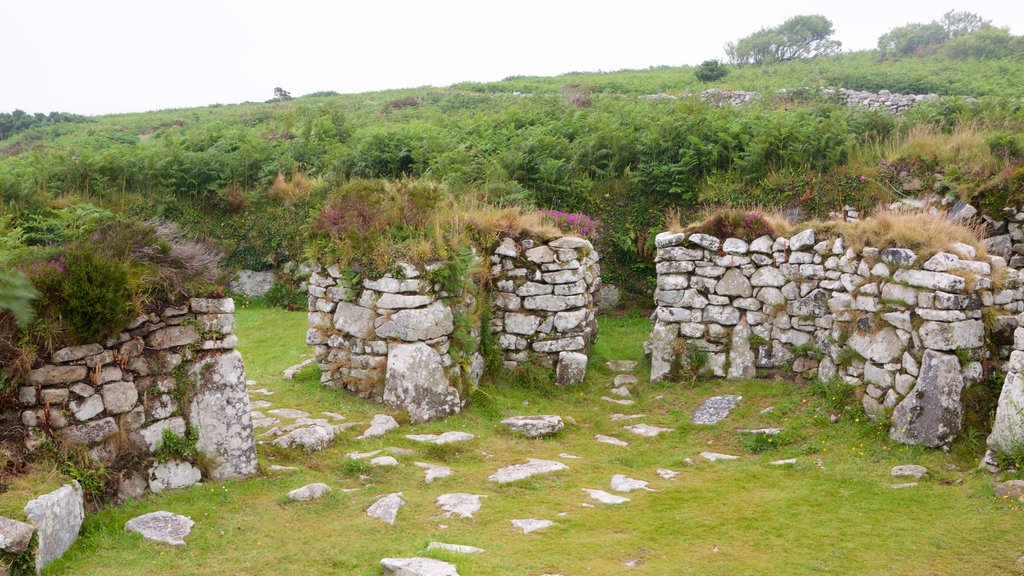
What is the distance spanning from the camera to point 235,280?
1811cm

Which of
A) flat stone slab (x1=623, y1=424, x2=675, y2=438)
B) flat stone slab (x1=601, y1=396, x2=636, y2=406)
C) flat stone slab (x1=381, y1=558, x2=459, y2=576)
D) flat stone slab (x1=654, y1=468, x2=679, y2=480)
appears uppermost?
flat stone slab (x1=381, y1=558, x2=459, y2=576)

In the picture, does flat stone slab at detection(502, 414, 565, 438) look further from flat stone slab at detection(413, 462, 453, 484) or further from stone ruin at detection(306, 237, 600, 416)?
flat stone slab at detection(413, 462, 453, 484)

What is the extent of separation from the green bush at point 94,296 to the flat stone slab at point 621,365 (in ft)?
26.1

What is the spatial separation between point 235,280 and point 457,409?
1017 cm

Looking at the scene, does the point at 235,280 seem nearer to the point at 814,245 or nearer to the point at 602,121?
the point at 602,121

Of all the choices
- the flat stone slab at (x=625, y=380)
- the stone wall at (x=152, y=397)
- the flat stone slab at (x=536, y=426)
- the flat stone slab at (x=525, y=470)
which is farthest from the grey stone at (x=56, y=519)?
the flat stone slab at (x=625, y=380)

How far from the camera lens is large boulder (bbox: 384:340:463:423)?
387 inches

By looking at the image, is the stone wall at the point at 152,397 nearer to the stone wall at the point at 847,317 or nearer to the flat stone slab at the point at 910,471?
the flat stone slab at the point at 910,471

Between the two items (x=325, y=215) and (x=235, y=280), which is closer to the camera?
(x=325, y=215)

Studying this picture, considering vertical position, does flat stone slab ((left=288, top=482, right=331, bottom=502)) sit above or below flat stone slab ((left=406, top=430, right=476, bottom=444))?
above

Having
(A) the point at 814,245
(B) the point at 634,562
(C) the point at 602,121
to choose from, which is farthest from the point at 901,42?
(B) the point at 634,562

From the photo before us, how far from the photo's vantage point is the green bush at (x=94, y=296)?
6.30m

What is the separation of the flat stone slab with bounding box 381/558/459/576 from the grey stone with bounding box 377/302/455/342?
468cm

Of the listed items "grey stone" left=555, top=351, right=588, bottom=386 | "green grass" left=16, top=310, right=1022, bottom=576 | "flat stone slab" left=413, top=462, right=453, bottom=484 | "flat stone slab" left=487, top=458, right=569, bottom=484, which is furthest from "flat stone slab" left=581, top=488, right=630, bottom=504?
"grey stone" left=555, top=351, right=588, bottom=386
